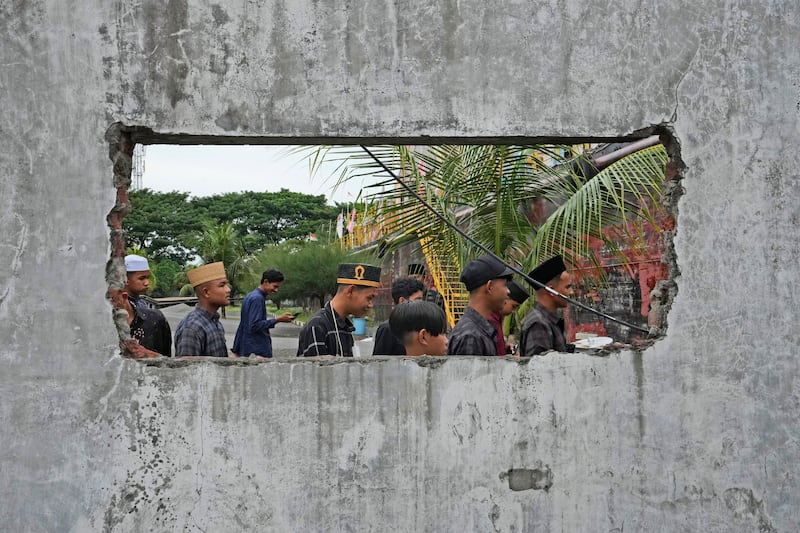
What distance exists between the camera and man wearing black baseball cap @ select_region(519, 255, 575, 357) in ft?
13.7

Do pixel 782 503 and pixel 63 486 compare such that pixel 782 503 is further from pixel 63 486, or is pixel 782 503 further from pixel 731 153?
pixel 63 486

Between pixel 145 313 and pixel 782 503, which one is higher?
pixel 145 313

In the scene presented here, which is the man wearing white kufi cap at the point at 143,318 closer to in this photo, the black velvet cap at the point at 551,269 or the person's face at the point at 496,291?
the person's face at the point at 496,291

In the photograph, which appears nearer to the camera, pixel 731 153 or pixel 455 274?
pixel 731 153

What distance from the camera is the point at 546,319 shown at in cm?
Answer: 430

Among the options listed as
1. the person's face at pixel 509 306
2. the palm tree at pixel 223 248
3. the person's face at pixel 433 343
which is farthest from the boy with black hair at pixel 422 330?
the palm tree at pixel 223 248

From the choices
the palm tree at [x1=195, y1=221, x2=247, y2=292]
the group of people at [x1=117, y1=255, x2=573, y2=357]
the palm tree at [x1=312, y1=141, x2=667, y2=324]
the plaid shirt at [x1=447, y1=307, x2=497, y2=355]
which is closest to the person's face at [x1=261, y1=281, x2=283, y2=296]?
the palm tree at [x1=312, y1=141, x2=667, y2=324]

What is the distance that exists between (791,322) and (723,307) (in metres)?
0.31

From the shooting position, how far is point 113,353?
125 inches

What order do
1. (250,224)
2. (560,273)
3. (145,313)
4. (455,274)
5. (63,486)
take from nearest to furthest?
(63,486) < (560,273) < (145,313) < (455,274) < (250,224)

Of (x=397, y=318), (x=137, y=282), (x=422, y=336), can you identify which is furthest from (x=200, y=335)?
(x=422, y=336)

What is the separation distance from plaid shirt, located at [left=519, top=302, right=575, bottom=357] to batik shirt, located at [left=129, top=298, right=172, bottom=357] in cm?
235

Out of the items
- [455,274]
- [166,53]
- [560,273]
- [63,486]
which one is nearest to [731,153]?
[560,273]

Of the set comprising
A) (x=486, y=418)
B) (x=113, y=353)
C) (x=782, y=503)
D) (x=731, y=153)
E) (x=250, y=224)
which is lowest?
(x=782, y=503)
